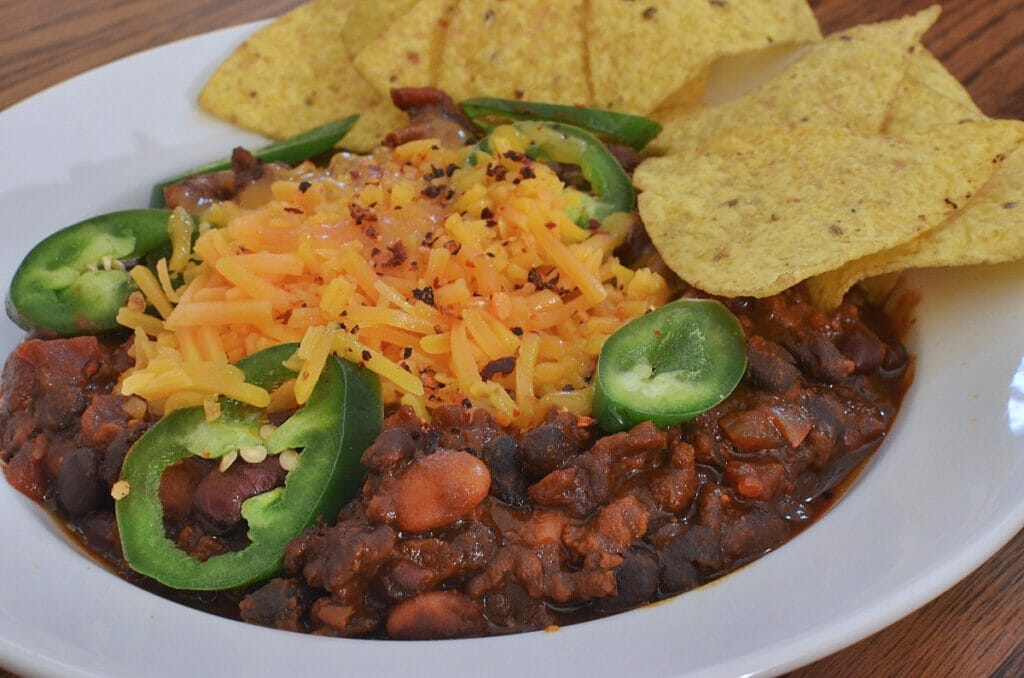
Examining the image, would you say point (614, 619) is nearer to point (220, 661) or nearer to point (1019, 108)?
point (220, 661)

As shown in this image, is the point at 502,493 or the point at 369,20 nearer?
the point at 502,493

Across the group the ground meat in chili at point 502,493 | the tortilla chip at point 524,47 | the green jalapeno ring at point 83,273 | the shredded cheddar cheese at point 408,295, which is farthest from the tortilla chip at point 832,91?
the green jalapeno ring at point 83,273

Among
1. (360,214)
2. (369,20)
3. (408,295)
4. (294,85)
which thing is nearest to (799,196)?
(408,295)

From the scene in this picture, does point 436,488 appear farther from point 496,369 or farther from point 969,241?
point 969,241

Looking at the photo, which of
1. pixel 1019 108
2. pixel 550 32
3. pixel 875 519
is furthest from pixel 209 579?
pixel 1019 108

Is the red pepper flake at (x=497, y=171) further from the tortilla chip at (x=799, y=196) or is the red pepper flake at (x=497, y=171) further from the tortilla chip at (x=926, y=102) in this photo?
the tortilla chip at (x=926, y=102)

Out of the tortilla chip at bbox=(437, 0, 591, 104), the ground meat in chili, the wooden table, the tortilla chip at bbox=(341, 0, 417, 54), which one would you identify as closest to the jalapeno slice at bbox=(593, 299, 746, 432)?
the ground meat in chili

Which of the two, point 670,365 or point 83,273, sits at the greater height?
point 83,273
